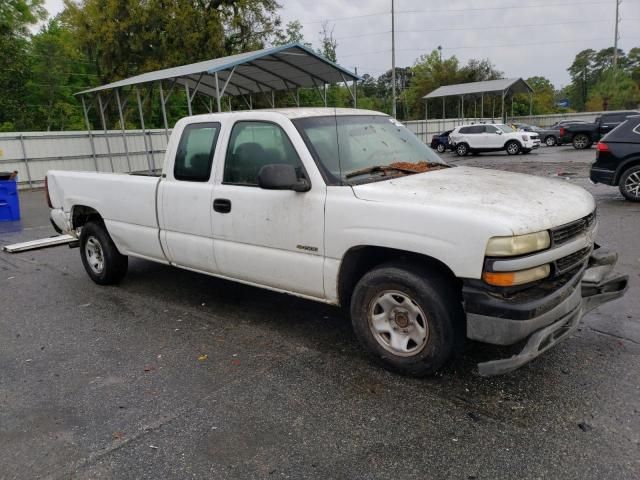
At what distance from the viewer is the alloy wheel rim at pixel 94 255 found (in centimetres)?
598

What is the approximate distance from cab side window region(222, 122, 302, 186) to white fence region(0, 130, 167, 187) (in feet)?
46.8

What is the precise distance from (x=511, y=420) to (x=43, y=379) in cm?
322

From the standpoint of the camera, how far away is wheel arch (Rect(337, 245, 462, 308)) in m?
3.45

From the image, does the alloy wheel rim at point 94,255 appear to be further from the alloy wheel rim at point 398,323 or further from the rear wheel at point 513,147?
the rear wheel at point 513,147

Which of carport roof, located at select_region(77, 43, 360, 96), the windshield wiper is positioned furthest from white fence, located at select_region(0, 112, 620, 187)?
the windshield wiper

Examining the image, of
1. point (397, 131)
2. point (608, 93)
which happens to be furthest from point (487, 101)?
point (397, 131)

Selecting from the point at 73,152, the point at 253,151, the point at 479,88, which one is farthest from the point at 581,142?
the point at 253,151

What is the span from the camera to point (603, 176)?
33.9 feet

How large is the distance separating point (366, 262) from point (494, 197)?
100 cm

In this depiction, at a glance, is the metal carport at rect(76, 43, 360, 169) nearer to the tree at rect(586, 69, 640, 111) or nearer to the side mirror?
the side mirror

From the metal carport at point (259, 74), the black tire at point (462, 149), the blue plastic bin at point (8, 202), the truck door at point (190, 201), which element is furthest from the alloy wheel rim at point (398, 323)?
the black tire at point (462, 149)

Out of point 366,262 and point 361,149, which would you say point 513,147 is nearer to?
point 361,149

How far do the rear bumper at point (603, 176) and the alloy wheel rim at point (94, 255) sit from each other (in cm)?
920

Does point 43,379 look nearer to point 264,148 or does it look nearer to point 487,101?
point 264,148
